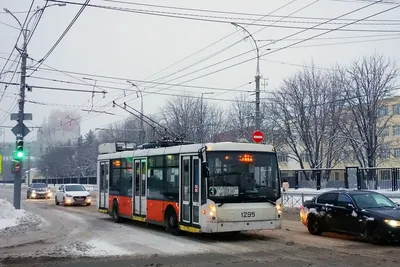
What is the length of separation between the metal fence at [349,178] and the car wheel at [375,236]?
1704 centimetres

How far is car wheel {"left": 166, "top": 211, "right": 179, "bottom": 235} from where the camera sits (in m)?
17.0

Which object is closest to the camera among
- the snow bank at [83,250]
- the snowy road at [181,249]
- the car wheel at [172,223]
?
the snowy road at [181,249]

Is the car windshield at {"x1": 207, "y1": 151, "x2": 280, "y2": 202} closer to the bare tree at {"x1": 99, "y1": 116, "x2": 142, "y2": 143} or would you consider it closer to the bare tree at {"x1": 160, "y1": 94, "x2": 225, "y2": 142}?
the bare tree at {"x1": 160, "y1": 94, "x2": 225, "y2": 142}

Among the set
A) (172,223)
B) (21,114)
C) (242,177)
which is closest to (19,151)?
(21,114)

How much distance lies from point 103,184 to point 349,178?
52.7 feet

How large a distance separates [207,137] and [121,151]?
42282 millimetres

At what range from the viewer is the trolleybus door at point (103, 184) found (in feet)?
78.3

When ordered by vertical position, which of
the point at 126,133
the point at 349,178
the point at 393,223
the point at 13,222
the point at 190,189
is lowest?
the point at 13,222

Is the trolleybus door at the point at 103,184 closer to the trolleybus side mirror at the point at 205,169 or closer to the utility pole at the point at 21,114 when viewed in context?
the utility pole at the point at 21,114

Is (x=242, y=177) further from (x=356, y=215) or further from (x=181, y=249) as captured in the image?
(x=356, y=215)

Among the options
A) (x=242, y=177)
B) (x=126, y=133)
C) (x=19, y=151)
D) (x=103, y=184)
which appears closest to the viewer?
(x=242, y=177)

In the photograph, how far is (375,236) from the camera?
14234mm

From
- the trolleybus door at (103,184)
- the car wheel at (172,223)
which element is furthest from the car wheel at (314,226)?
the trolleybus door at (103,184)

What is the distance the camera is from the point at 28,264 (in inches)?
453
